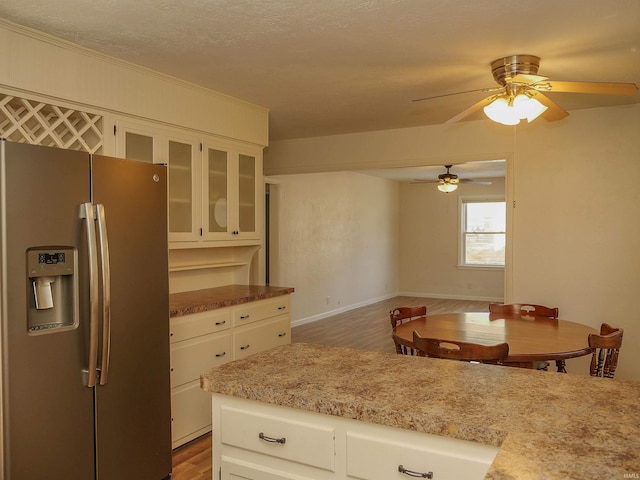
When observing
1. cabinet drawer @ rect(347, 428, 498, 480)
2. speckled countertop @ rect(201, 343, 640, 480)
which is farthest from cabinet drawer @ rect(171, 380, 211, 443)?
cabinet drawer @ rect(347, 428, 498, 480)

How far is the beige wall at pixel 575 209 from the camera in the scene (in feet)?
14.1

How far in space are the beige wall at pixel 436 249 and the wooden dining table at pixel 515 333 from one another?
680 cm

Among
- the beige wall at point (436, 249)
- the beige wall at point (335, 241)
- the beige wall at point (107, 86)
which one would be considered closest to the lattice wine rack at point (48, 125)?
the beige wall at point (107, 86)

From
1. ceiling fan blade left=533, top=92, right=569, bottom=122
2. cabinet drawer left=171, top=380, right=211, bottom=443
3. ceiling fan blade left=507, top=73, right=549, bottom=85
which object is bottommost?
cabinet drawer left=171, top=380, right=211, bottom=443

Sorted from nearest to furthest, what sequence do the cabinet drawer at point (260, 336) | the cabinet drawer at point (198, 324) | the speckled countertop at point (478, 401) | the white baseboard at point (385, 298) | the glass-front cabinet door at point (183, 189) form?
the speckled countertop at point (478, 401)
the cabinet drawer at point (198, 324)
the glass-front cabinet door at point (183, 189)
the cabinet drawer at point (260, 336)
the white baseboard at point (385, 298)

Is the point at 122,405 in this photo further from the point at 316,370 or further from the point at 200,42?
the point at 200,42

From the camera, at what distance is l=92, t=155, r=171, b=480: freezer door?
2.54 meters

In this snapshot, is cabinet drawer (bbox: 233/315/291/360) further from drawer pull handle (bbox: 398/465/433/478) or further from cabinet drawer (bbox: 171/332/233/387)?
drawer pull handle (bbox: 398/465/433/478)

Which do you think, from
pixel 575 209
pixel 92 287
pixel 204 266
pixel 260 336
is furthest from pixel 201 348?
pixel 575 209

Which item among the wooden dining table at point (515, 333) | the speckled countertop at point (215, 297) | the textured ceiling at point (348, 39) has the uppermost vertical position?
the textured ceiling at point (348, 39)

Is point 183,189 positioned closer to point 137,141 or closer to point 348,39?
point 137,141

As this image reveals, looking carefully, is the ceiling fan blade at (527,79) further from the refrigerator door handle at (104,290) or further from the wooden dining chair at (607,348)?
the refrigerator door handle at (104,290)

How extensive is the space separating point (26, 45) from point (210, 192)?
5.15 feet

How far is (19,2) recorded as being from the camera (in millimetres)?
2326
